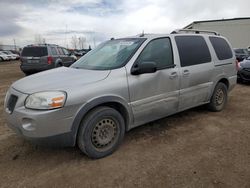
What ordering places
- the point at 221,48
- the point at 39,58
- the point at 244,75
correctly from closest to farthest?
the point at 221,48
the point at 244,75
the point at 39,58

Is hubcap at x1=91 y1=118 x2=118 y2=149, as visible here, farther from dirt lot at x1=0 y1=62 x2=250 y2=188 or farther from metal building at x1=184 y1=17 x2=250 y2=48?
metal building at x1=184 y1=17 x2=250 y2=48

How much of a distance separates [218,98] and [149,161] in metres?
2.84

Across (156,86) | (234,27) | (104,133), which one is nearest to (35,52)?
(156,86)

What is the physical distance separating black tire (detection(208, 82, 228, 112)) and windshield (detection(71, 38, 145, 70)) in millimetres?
2314

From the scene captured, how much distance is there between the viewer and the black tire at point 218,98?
16.0 feet

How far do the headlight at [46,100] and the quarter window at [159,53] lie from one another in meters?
1.40

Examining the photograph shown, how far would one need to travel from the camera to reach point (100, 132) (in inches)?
122

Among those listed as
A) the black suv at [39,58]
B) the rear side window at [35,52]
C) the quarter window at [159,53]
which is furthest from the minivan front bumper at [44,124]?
the rear side window at [35,52]

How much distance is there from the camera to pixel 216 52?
475 cm

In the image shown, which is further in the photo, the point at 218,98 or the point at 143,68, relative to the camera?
the point at 218,98

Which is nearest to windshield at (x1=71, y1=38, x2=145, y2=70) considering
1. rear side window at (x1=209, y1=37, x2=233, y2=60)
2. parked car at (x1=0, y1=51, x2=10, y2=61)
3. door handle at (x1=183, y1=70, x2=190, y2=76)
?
door handle at (x1=183, y1=70, x2=190, y2=76)

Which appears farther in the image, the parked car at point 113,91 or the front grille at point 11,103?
the front grille at point 11,103

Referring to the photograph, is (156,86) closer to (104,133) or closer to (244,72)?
(104,133)

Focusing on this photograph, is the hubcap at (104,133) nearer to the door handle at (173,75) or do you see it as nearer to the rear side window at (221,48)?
the door handle at (173,75)
